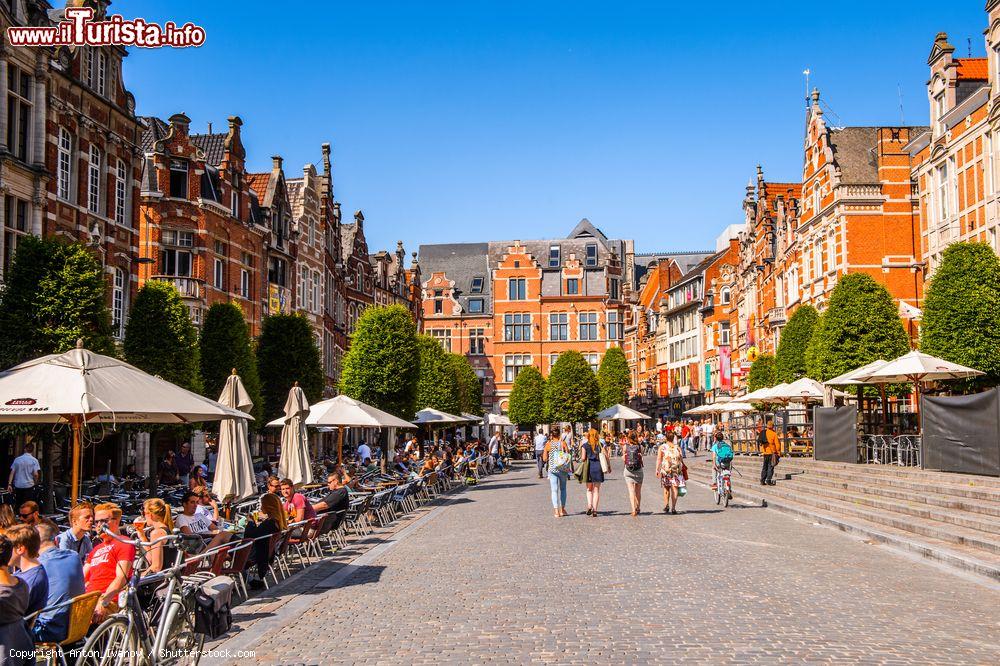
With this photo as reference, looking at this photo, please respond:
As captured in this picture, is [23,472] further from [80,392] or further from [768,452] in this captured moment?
[768,452]

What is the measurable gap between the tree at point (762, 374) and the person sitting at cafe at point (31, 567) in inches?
1702

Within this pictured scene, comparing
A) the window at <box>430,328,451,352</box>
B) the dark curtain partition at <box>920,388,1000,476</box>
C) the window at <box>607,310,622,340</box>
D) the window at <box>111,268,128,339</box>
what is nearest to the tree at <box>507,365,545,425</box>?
the window at <box>607,310,622,340</box>

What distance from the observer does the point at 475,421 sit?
2160 inches

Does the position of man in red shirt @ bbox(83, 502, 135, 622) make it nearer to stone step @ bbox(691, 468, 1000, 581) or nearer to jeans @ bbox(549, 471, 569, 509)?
stone step @ bbox(691, 468, 1000, 581)

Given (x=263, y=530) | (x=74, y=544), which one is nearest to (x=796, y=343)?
(x=263, y=530)

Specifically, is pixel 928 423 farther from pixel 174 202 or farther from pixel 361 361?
pixel 174 202

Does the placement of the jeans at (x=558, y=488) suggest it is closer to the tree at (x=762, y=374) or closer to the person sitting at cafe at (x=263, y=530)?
the person sitting at cafe at (x=263, y=530)

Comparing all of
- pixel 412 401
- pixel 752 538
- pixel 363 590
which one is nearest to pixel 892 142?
pixel 412 401

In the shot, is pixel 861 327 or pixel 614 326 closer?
pixel 861 327

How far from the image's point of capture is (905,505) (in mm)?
18891

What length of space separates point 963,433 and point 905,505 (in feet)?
9.85

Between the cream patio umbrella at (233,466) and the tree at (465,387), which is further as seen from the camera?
A: the tree at (465,387)

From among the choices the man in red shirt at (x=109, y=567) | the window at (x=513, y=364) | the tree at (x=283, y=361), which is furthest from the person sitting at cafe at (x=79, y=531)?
the window at (x=513, y=364)

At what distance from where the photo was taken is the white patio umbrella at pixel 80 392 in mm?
11273
